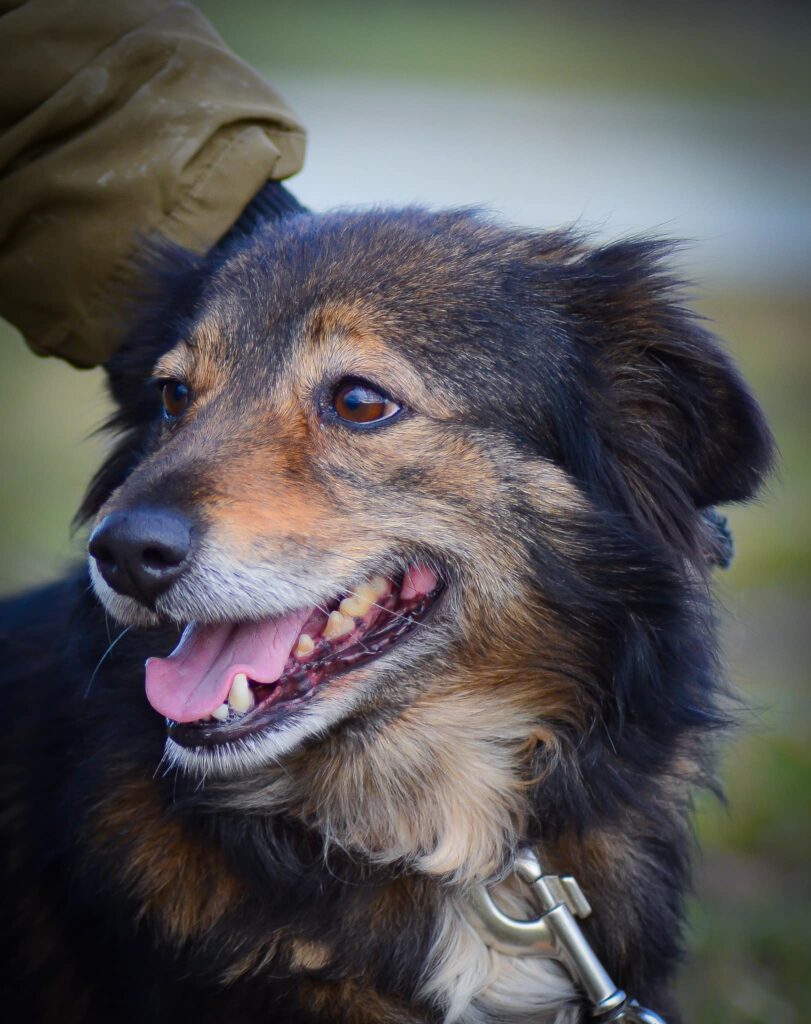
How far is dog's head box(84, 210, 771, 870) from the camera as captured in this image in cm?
247

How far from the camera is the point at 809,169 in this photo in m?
13.8

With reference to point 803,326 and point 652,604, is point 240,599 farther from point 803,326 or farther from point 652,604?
point 803,326

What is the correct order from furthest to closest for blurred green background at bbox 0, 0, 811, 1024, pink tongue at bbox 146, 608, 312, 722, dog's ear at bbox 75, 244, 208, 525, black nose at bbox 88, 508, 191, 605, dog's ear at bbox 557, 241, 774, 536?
blurred green background at bbox 0, 0, 811, 1024
dog's ear at bbox 75, 244, 208, 525
dog's ear at bbox 557, 241, 774, 536
pink tongue at bbox 146, 608, 312, 722
black nose at bbox 88, 508, 191, 605

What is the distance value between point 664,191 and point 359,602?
399 inches

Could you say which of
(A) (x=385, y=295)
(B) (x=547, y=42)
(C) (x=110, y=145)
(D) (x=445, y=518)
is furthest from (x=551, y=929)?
(B) (x=547, y=42)

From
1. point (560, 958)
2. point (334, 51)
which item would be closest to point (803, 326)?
point (560, 958)

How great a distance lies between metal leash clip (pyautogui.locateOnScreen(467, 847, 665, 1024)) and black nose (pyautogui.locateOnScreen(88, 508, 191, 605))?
95 centimetres

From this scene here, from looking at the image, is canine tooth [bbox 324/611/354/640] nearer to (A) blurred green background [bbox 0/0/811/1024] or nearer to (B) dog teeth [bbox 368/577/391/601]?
(B) dog teeth [bbox 368/577/391/601]

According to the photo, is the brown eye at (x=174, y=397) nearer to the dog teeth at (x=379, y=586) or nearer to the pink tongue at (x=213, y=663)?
the pink tongue at (x=213, y=663)

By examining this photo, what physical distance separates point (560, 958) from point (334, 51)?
17.4 metres

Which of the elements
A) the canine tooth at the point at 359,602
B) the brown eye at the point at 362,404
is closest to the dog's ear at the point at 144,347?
the brown eye at the point at 362,404

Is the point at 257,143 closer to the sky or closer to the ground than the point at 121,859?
closer to the sky

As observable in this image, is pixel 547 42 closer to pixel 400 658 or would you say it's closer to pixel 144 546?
pixel 400 658

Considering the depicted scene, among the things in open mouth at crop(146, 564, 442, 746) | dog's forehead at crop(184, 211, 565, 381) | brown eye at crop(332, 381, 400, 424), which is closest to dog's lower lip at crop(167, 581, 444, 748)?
open mouth at crop(146, 564, 442, 746)
